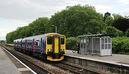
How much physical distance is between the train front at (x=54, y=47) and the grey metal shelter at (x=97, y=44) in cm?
318

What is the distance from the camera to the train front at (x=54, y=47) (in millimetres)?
34041

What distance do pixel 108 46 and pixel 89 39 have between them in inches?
99.9

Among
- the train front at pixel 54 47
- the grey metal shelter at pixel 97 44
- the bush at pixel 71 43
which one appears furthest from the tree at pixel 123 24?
the train front at pixel 54 47

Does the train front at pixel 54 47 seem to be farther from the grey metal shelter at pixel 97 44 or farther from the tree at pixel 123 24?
the tree at pixel 123 24

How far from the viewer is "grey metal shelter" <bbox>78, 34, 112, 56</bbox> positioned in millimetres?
34375

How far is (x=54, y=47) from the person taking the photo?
34.3m

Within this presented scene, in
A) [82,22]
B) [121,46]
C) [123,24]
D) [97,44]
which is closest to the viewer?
[97,44]

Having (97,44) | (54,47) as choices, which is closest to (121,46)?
(97,44)

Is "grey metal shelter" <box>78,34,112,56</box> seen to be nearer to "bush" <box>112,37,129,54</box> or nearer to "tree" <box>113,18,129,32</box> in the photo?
"bush" <box>112,37,129,54</box>

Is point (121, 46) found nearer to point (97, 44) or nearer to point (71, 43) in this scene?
point (97, 44)

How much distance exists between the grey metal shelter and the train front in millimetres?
3183

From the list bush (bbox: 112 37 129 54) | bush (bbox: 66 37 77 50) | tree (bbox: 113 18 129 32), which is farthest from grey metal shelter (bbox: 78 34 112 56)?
tree (bbox: 113 18 129 32)

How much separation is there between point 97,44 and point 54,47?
4.45 meters

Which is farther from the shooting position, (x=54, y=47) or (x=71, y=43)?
(x=71, y=43)
